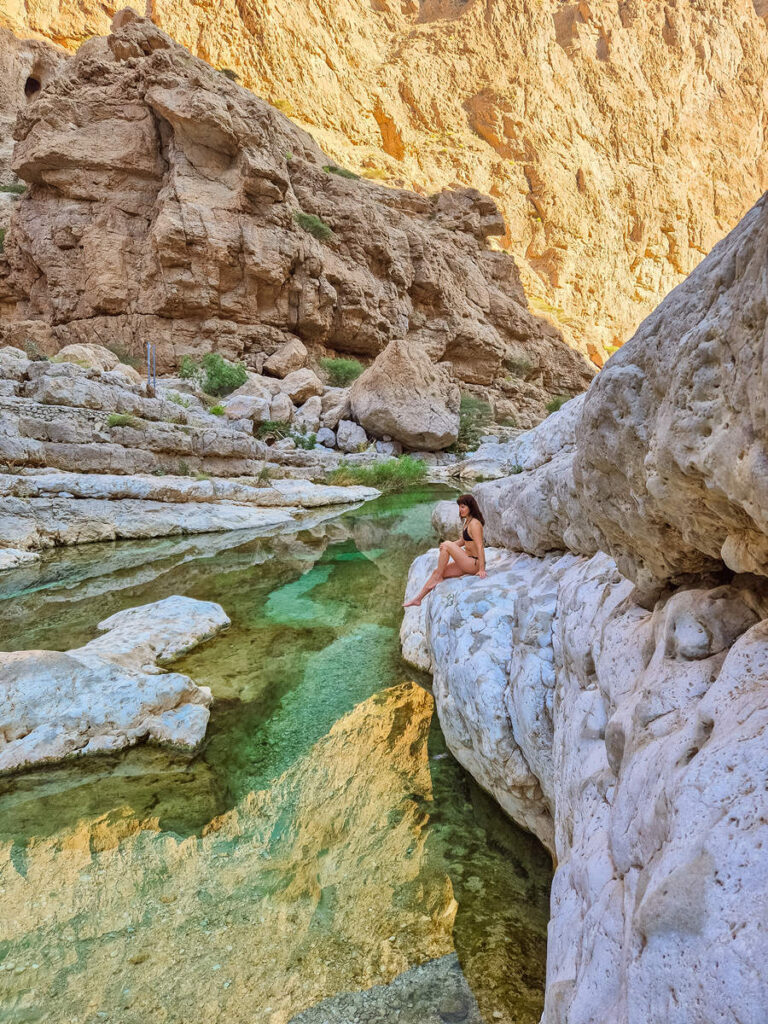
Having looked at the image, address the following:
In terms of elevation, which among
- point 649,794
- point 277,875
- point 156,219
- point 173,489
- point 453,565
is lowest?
point 173,489

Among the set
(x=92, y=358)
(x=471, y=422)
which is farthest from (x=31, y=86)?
(x=471, y=422)

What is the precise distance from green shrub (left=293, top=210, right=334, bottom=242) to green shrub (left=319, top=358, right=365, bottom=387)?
20.1ft

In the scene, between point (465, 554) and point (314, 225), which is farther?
point (314, 225)

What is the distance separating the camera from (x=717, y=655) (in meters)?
1.26

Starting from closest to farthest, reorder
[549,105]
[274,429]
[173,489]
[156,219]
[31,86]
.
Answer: [173,489], [274,429], [156,219], [31,86], [549,105]

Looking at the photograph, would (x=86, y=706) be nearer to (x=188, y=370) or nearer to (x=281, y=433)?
(x=281, y=433)

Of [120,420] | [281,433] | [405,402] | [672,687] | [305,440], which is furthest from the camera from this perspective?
[405,402]

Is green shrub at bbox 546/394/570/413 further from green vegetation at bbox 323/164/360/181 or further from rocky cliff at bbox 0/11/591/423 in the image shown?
green vegetation at bbox 323/164/360/181

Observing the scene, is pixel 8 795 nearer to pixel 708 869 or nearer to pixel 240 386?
pixel 708 869

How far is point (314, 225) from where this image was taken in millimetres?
24234

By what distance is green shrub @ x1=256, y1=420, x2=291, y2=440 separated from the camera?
629 inches

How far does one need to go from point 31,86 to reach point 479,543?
140 feet

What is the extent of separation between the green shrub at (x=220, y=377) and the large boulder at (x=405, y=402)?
4115 millimetres

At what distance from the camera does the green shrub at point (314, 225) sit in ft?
78.7
